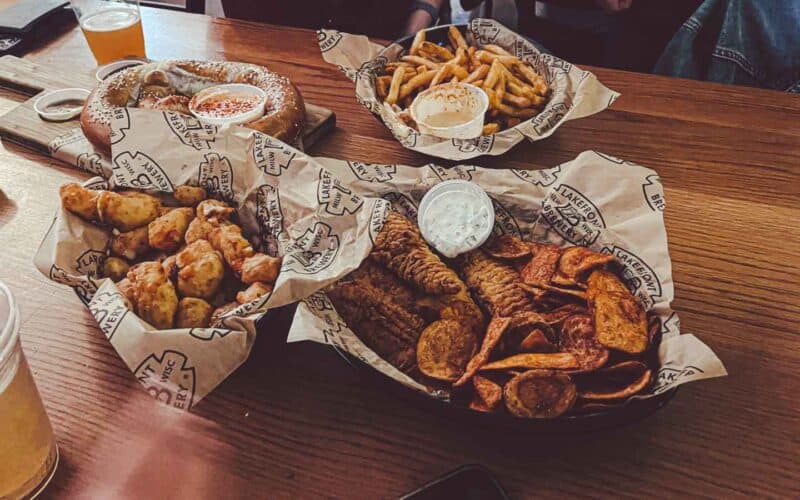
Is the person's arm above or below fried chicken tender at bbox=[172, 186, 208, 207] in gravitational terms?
below

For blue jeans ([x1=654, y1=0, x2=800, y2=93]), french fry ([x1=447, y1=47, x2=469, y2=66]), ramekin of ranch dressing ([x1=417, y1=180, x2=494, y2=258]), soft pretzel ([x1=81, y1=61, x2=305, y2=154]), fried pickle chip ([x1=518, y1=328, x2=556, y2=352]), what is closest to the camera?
fried pickle chip ([x1=518, y1=328, x2=556, y2=352])

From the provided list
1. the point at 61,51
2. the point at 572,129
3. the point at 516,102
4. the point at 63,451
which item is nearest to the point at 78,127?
the point at 61,51

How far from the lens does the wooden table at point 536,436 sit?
0.86 m

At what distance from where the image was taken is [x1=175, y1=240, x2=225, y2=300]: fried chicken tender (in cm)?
99

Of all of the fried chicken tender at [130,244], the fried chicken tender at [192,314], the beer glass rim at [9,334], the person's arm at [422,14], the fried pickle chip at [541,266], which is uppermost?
the beer glass rim at [9,334]

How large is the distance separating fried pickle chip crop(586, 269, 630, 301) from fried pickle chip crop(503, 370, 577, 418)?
0.20m

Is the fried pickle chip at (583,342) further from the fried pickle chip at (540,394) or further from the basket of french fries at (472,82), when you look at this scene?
the basket of french fries at (472,82)

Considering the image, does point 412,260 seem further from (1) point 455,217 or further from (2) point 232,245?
(2) point 232,245

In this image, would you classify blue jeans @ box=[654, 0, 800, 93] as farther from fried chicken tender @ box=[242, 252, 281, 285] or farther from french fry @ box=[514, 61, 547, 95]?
fried chicken tender @ box=[242, 252, 281, 285]

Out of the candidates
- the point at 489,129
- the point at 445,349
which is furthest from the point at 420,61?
the point at 445,349

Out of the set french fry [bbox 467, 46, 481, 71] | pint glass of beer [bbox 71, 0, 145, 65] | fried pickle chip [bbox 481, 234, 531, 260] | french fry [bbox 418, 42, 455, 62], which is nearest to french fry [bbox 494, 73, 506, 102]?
french fry [bbox 467, 46, 481, 71]

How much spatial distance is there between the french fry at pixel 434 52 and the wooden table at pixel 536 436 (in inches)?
15.7

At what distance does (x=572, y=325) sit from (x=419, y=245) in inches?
11.0

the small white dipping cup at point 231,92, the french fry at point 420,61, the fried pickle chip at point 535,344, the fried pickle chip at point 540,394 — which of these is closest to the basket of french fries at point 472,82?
the french fry at point 420,61
